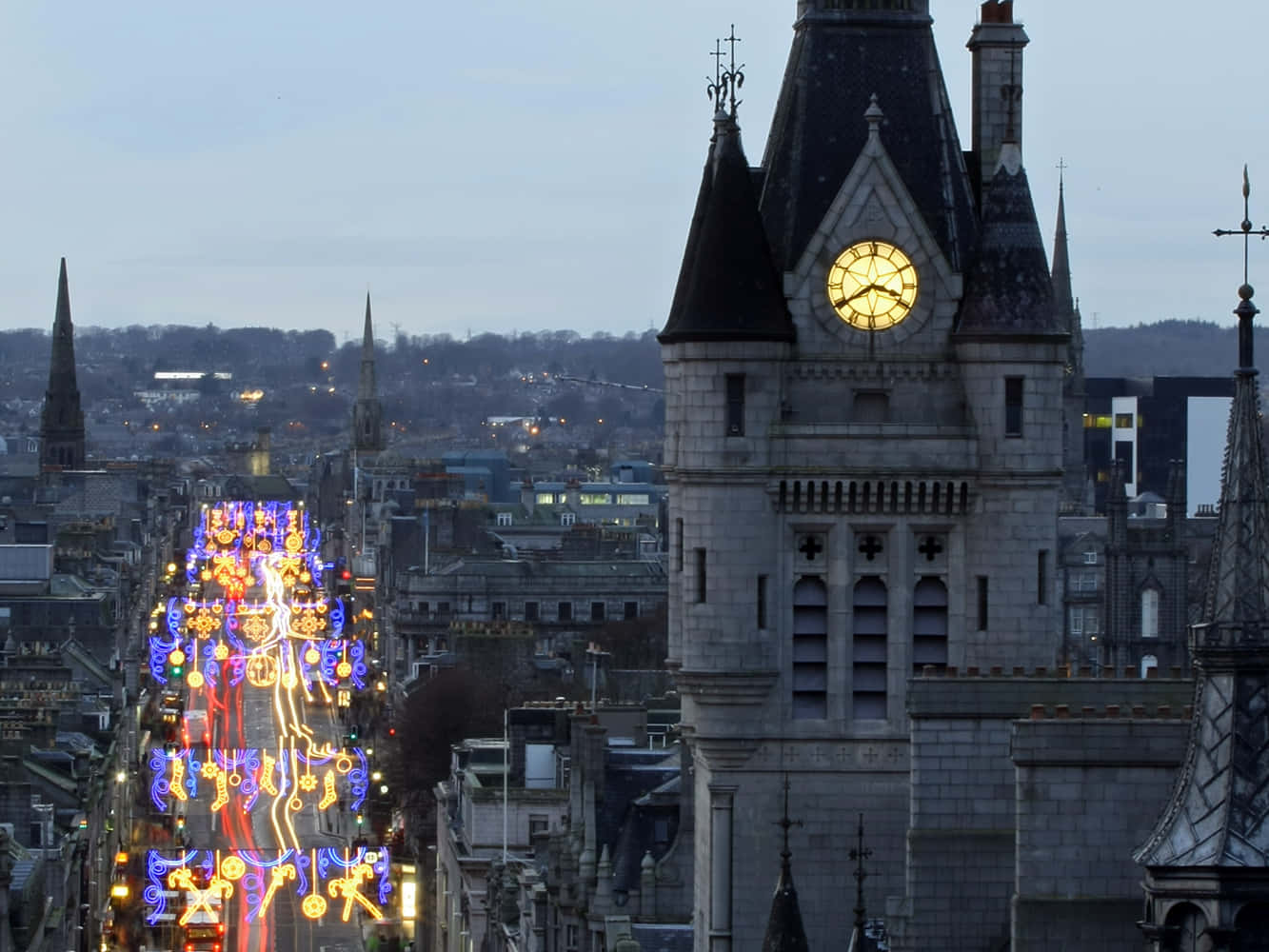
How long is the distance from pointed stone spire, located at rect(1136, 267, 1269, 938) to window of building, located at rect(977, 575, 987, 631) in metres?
25.6

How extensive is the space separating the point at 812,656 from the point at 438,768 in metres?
109

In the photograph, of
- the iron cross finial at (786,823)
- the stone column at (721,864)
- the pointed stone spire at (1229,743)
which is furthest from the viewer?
the stone column at (721,864)

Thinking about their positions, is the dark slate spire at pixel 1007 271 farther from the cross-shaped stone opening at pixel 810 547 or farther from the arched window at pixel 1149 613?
the arched window at pixel 1149 613

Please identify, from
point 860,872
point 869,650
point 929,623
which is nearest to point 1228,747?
point 860,872

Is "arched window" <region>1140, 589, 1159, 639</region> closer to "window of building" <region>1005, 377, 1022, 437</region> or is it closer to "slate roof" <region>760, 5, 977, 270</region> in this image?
"slate roof" <region>760, 5, 977, 270</region>

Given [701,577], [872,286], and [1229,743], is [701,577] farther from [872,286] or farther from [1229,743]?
[1229,743]

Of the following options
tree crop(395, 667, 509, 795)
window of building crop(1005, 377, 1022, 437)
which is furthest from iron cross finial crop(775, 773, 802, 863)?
tree crop(395, 667, 509, 795)

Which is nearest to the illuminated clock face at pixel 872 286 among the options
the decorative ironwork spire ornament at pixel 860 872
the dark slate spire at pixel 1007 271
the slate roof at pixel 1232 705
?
the dark slate spire at pixel 1007 271

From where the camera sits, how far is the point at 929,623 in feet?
195

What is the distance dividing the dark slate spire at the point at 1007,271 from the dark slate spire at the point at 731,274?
2795 millimetres

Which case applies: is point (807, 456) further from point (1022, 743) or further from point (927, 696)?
point (1022, 743)

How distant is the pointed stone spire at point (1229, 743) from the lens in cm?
3256

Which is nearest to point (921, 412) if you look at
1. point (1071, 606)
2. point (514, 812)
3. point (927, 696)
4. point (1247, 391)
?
point (927, 696)

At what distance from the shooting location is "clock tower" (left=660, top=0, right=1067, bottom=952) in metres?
58.9
